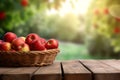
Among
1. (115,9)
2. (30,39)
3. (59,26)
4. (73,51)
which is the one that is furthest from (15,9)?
(59,26)

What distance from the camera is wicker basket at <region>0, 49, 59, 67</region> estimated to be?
220 cm

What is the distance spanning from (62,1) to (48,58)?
4.59ft

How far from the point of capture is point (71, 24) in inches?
616

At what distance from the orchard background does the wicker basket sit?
50.2 inches

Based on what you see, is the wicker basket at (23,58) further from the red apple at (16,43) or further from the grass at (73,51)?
the grass at (73,51)

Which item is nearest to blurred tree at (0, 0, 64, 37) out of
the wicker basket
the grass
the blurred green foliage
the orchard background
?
the orchard background

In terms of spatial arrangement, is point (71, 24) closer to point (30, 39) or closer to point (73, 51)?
point (73, 51)

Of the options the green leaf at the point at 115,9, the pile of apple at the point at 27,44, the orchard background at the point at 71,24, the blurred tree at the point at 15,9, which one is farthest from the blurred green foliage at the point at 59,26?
the pile of apple at the point at 27,44

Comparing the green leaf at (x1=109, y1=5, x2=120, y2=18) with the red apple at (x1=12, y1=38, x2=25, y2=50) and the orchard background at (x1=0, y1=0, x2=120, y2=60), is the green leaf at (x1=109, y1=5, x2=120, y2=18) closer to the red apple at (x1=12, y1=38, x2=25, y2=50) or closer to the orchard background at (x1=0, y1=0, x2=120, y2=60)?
the orchard background at (x1=0, y1=0, x2=120, y2=60)

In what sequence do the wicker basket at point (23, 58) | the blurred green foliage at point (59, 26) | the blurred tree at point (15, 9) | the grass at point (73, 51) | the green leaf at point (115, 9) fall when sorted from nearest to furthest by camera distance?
the wicker basket at point (23, 58)
the blurred tree at point (15, 9)
the green leaf at point (115, 9)
the grass at point (73, 51)
the blurred green foliage at point (59, 26)

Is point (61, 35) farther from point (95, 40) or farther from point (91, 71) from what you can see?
point (91, 71)

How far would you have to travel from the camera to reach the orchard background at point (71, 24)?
4.25 metres

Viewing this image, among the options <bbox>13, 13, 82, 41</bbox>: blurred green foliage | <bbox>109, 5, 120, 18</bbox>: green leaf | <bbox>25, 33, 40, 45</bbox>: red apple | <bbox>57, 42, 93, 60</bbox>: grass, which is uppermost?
<bbox>13, 13, 82, 41</bbox>: blurred green foliage

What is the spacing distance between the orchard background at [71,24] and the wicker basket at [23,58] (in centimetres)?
127
